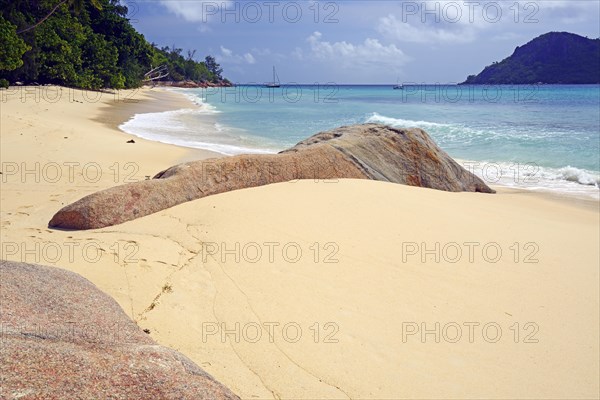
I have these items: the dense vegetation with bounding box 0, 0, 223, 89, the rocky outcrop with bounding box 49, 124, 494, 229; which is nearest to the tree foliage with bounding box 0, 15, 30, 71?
the dense vegetation with bounding box 0, 0, 223, 89

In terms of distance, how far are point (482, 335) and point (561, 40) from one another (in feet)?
350

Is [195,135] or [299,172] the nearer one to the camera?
[299,172]

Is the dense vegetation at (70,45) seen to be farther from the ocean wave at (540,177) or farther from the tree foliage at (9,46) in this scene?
the ocean wave at (540,177)

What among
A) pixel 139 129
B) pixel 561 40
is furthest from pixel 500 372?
pixel 561 40

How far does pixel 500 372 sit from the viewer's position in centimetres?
331

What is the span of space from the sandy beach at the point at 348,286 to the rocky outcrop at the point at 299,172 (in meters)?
0.20

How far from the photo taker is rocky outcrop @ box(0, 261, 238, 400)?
1.86 m

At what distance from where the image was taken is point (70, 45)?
3331cm

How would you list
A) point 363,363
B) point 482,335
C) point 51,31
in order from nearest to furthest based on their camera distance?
point 363,363, point 482,335, point 51,31

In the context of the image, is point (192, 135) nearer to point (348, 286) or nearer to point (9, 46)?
point (9, 46)

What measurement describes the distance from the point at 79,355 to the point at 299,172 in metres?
5.12

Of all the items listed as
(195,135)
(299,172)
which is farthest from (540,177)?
(195,135)

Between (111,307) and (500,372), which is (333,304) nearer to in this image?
(500,372)

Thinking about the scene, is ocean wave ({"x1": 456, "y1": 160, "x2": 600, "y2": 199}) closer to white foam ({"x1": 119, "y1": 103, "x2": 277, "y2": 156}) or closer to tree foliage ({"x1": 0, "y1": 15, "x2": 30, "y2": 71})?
white foam ({"x1": 119, "y1": 103, "x2": 277, "y2": 156})
